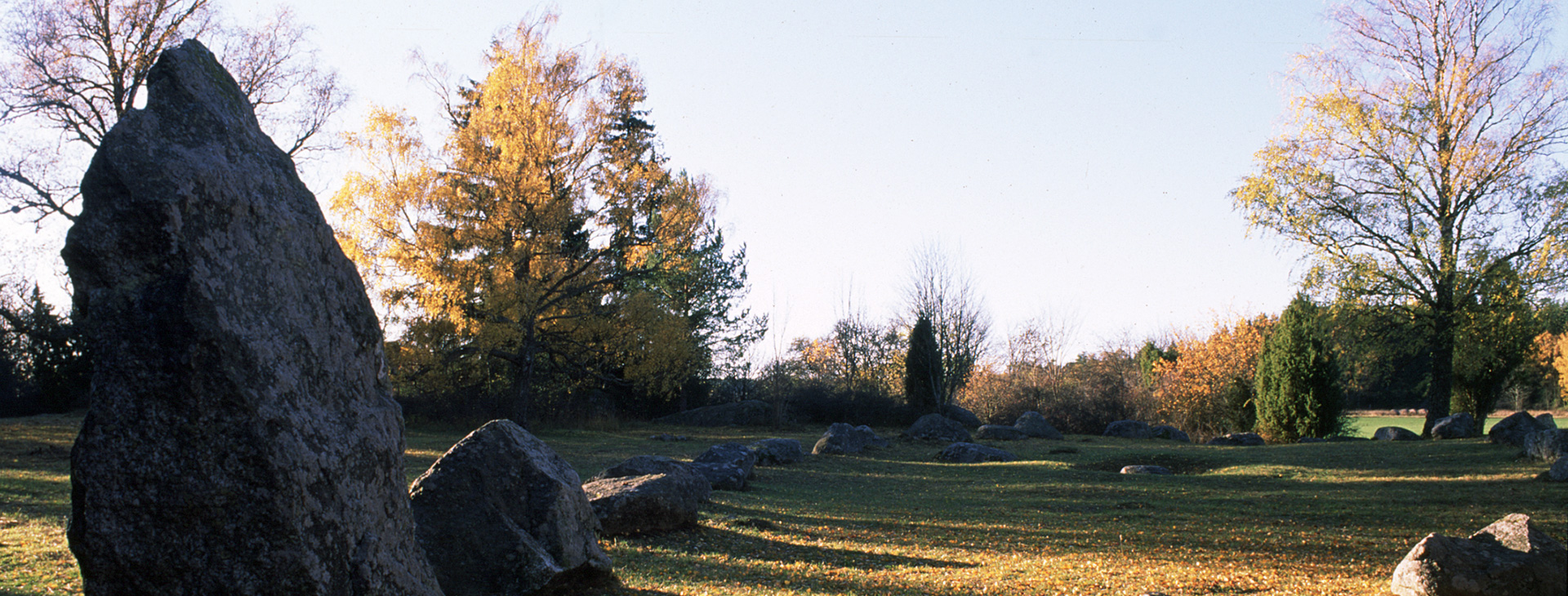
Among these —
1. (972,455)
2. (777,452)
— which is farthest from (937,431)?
(777,452)

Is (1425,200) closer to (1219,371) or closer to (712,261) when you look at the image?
(1219,371)

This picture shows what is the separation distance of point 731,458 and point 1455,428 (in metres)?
16.7

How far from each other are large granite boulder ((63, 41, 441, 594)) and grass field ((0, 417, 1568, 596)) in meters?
2.48

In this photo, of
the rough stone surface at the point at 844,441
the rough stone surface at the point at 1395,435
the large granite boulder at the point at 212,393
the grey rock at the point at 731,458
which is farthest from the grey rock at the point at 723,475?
the rough stone surface at the point at 1395,435

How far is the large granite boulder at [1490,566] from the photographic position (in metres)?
5.11

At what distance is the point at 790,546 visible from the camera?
25.3ft

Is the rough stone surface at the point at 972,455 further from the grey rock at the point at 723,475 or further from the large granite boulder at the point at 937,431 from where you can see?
the grey rock at the point at 723,475

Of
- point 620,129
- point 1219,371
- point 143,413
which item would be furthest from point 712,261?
point 143,413

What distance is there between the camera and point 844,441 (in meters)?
20.3

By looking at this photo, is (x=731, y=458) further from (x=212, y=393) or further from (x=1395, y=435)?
(x=1395, y=435)

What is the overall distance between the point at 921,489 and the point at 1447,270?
14179 millimetres

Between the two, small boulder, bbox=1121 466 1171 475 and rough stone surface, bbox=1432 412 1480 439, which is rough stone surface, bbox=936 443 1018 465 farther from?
rough stone surface, bbox=1432 412 1480 439

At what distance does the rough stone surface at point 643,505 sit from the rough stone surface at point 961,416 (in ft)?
79.7

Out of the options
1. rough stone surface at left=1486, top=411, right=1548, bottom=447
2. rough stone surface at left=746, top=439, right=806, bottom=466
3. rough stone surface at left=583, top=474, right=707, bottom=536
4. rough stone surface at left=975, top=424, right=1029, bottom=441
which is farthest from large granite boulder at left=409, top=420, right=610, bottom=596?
rough stone surface at left=975, top=424, right=1029, bottom=441
